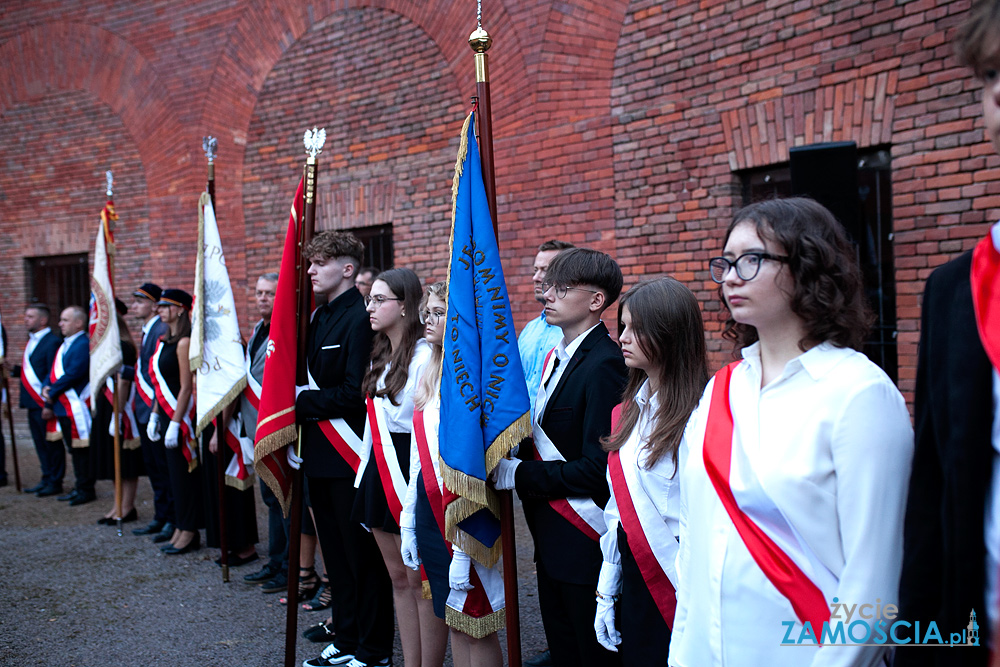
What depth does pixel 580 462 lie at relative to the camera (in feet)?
8.46

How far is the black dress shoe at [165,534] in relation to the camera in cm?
630

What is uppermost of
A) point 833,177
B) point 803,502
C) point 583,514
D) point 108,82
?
point 108,82

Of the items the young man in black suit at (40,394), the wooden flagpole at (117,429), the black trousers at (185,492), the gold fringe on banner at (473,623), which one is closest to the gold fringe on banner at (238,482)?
the black trousers at (185,492)

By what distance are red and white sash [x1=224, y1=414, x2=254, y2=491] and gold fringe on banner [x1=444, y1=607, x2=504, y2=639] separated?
286 centimetres

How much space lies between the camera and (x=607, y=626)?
7.71ft

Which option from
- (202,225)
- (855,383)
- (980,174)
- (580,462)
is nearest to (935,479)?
(855,383)

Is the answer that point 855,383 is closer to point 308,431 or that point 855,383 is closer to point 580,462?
point 580,462

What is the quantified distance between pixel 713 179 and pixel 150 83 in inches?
323

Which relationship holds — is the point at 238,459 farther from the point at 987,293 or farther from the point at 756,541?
the point at 987,293

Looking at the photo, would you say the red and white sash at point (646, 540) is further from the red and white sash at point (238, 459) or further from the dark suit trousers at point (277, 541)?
the red and white sash at point (238, 459)

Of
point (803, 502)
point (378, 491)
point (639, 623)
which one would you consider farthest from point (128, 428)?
point (803, 502)

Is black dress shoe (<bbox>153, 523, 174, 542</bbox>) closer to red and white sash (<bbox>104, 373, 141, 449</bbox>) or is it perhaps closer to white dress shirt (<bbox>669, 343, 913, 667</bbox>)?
red and white sash (<bbox>104, 373, 141, 449</bbox>)

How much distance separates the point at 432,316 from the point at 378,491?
86 cm

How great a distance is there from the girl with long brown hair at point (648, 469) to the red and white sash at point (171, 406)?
4.42m
